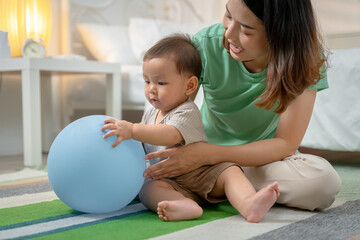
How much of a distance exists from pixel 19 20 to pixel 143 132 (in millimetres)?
1507

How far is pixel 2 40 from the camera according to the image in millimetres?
2037

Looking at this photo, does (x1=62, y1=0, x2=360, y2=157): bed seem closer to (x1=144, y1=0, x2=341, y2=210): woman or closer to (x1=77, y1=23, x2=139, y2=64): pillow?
(x1=77, y1=23, x2=139, y2=64): pillow

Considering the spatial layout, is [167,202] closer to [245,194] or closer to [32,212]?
[245,194]

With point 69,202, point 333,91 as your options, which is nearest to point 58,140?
point 69,202

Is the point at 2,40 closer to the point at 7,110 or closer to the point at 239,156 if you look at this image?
the point at 7,110

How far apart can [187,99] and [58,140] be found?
0.34 meters

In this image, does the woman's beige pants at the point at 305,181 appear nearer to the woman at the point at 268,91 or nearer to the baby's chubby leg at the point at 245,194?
the woman at the point at 268,91

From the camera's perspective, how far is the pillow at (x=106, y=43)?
8.63ft

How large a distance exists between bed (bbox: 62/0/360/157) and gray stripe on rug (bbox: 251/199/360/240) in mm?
781

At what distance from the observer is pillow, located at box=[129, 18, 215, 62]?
2.58 m

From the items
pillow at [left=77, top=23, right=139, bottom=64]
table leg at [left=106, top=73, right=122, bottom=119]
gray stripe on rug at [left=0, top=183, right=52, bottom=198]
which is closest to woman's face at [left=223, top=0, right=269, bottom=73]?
gray stripe on rug at [left=0, top=183, right=52, bottom=198]

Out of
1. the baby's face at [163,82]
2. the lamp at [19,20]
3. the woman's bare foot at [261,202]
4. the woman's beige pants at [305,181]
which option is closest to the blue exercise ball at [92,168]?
the baby's face at [163,82]

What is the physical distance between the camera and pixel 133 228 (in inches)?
35.3

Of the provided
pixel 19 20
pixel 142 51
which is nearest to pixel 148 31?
pixel 142 51
